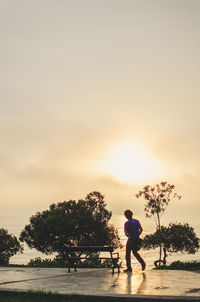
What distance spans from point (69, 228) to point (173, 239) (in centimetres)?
1759

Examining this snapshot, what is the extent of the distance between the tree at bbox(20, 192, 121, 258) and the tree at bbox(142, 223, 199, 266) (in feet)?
26.7

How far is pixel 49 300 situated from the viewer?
25.0ft

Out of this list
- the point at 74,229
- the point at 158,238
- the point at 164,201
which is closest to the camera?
the point at 164,201

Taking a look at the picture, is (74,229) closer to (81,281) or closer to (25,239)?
(25,239)

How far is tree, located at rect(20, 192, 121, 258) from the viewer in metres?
60.3

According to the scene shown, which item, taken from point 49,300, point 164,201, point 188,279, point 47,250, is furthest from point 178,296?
point 47,250

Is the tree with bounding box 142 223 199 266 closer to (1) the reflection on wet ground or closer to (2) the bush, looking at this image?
(2) the bush

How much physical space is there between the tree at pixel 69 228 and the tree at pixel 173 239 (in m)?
8.15

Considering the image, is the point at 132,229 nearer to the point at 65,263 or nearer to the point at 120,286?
the point at 120,286

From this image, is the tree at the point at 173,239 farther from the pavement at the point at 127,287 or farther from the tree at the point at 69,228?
the pavement at the point at 127,287

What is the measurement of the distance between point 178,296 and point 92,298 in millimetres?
1798

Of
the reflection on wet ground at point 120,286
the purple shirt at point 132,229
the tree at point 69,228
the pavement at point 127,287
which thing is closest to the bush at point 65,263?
the purple shirt at point 132,229

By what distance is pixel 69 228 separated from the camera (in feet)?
198

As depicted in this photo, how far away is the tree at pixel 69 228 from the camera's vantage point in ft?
198
